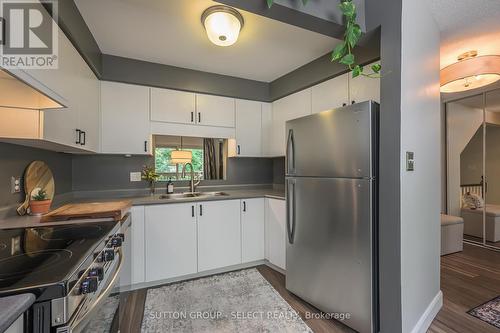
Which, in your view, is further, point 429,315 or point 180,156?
point 180,156

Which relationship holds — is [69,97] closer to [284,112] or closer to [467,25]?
[284,112]

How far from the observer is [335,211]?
176 cm

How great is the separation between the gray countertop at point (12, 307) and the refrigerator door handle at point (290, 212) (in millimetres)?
1771

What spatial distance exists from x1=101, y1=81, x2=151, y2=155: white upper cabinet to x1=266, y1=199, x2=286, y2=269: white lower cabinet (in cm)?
151

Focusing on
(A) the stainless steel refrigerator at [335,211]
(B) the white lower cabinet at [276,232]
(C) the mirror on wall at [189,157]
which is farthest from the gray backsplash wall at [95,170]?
(A) the stainless steel refrigerator at [335,211]

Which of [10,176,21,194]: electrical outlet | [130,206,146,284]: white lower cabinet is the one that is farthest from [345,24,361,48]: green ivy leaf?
[10,176,21,194]: electrical outlet

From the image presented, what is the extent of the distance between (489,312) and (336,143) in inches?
73.3

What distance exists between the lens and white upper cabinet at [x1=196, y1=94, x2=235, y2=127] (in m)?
2.81

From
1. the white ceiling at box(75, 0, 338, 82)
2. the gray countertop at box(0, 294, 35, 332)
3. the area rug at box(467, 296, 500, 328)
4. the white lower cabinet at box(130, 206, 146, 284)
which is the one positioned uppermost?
the white ceiling at box(75, 0, 338, 82)

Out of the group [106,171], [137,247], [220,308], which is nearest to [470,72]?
[220,308]

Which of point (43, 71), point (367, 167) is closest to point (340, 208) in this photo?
point (367, 167)

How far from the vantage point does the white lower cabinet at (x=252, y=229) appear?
2.67 meters

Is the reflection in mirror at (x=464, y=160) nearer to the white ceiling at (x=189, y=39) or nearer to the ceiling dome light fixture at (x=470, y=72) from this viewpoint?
the ceiling dome light fixture at (x=470, y=72)

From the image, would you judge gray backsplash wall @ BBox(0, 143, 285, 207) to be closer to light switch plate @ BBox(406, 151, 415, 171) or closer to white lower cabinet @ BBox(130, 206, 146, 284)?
white lower cabinet @ BBox(130, 206, 146, 284)
